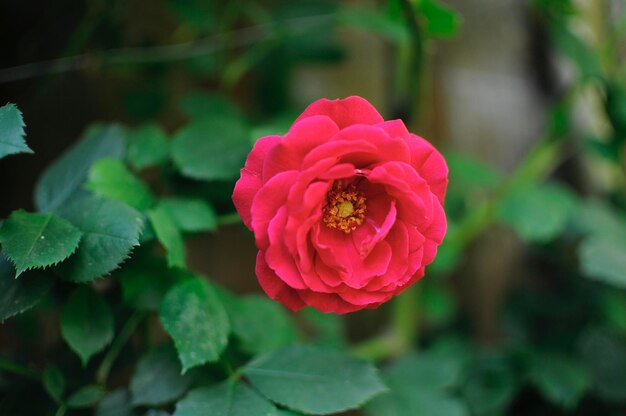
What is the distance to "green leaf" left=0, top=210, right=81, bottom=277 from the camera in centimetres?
53

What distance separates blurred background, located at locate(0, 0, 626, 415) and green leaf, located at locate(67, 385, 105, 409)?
27 cm

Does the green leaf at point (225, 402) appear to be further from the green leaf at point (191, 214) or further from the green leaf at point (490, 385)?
the green leaf at point (490, 385)

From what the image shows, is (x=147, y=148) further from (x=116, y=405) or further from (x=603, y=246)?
(x=603, y=246)

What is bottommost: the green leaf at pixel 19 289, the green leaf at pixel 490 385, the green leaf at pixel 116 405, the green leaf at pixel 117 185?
the green leaf at pixel 490 385

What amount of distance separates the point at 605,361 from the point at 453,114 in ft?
2.00

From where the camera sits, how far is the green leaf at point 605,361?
1.02 metres

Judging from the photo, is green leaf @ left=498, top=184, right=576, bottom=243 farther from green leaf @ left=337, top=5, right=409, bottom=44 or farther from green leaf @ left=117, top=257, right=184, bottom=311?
green leaf @ left=117, top=257, right=184, bottom=311

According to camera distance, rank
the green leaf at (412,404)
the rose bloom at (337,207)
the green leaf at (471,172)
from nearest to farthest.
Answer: the rose bloom at (337,207) → the green leaf at (412,404) → the green leaf at (471,172)

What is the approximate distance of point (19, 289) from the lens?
58cm

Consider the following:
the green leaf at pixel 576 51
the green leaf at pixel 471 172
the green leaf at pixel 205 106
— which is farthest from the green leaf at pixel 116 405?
the green leaf at pixel 576 51

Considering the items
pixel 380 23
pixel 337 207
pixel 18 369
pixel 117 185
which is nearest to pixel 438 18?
pixel 380 23

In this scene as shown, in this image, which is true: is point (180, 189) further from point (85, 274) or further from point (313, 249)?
point (313, 249)

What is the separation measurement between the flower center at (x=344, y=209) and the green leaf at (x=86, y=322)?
0.94 feet

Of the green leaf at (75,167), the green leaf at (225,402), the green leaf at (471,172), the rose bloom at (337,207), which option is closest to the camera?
the rose bloom at (337,207)
